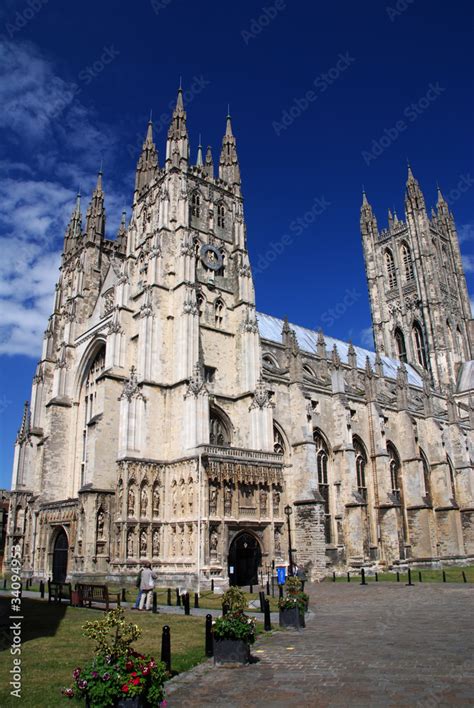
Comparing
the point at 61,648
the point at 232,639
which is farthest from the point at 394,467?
the point at 232,639

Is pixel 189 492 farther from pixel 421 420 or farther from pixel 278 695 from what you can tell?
pixel 421 420

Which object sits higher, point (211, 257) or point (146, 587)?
point (211, 257)

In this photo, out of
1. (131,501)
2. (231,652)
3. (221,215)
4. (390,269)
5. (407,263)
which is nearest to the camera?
(231,652)

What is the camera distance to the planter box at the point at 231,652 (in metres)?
10.2

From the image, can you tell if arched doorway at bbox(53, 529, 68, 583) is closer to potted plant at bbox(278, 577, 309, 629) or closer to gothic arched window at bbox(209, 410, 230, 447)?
gothic arched window at bbox(209, 410, 230, 447)

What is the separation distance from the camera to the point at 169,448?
32250 millimetres

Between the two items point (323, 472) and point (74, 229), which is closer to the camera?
point (323, 472)

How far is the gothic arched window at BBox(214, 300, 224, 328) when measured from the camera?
126 feet

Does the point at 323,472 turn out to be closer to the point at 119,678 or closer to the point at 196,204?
the point at 196,204

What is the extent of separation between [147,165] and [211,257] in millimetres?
10760

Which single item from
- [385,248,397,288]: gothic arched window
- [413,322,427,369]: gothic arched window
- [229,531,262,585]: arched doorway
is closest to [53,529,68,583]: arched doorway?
[229,531,262,585]: arched doorway

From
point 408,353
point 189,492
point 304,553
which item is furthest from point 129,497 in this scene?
point 408,353

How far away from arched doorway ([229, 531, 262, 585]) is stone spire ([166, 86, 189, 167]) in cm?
2643

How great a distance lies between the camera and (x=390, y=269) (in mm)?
74500
